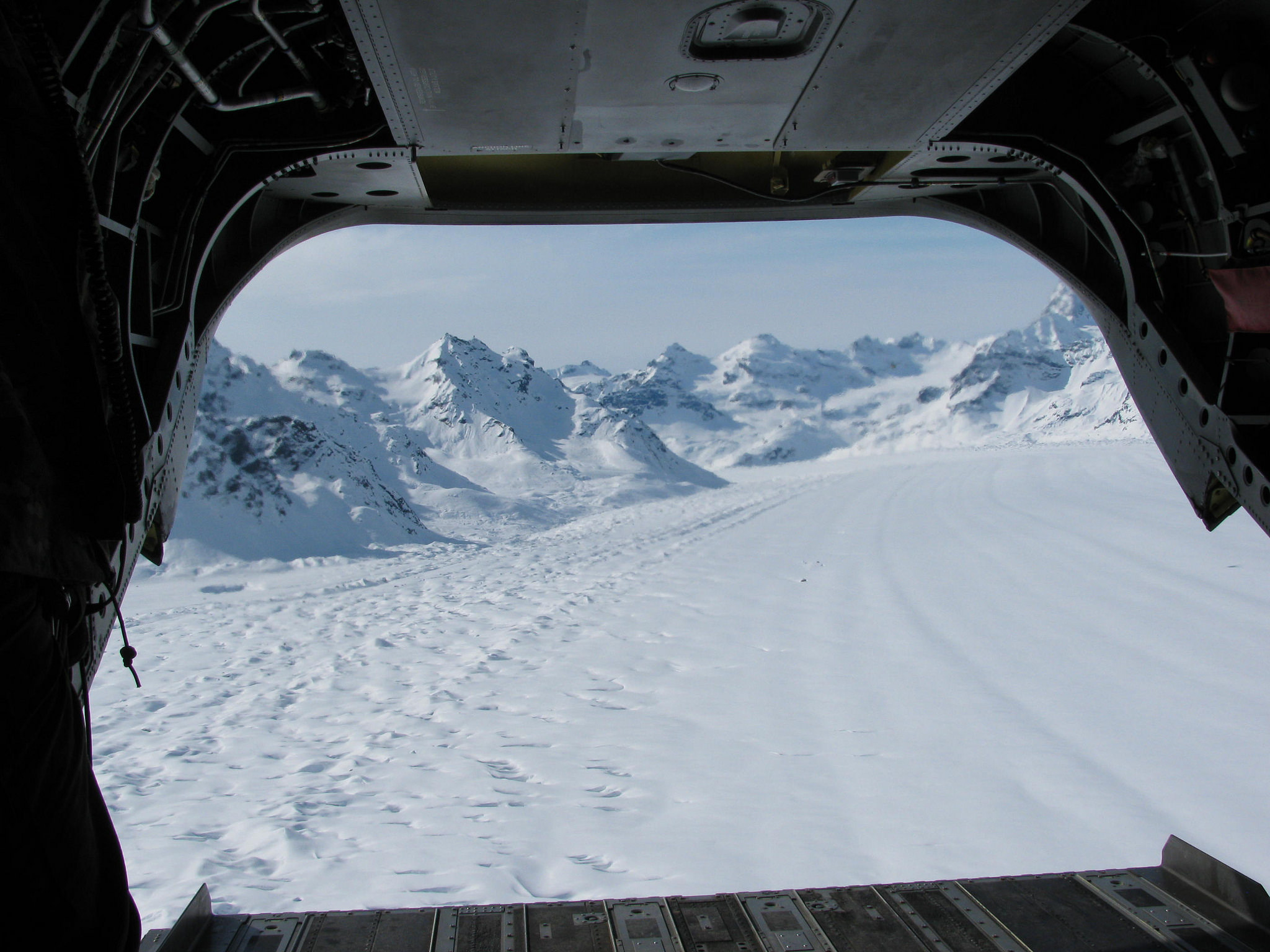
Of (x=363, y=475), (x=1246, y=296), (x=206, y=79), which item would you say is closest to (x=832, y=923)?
(x=1246, y=296)

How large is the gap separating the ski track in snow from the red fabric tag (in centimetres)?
302

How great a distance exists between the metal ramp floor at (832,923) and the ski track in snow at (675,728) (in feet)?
1.82

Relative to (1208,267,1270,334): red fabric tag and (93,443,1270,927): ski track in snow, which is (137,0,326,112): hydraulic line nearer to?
(93,443,1270,927): ski track in snow

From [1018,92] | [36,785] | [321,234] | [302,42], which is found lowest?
[36,785]

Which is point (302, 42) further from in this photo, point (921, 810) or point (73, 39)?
point (921, 810)

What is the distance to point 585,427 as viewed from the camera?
57562 mm

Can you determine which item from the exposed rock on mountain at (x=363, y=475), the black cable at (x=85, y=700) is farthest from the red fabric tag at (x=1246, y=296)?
the exposed rock on mountain at (x=363, y=475)

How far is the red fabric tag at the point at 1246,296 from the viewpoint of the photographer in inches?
148

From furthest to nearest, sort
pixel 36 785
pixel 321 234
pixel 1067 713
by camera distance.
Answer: pixel 1067 713
pixel 321 234
pixel 36 785

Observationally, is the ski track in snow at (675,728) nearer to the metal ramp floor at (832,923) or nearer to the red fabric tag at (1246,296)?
the metal ramp floor at (832,923)

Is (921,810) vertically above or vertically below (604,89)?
below

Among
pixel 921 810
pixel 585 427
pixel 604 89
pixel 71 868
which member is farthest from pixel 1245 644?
pixel 585 427

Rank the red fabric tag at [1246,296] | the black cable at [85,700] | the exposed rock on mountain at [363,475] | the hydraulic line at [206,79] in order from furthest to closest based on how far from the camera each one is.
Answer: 1. the exposed rock on mountain at [363,475]
2. the red fabric tag at [1246,296]
3. the hydraulic line at [206,79]
4. the black cable at [85,700]

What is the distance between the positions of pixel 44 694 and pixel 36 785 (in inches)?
7.0
